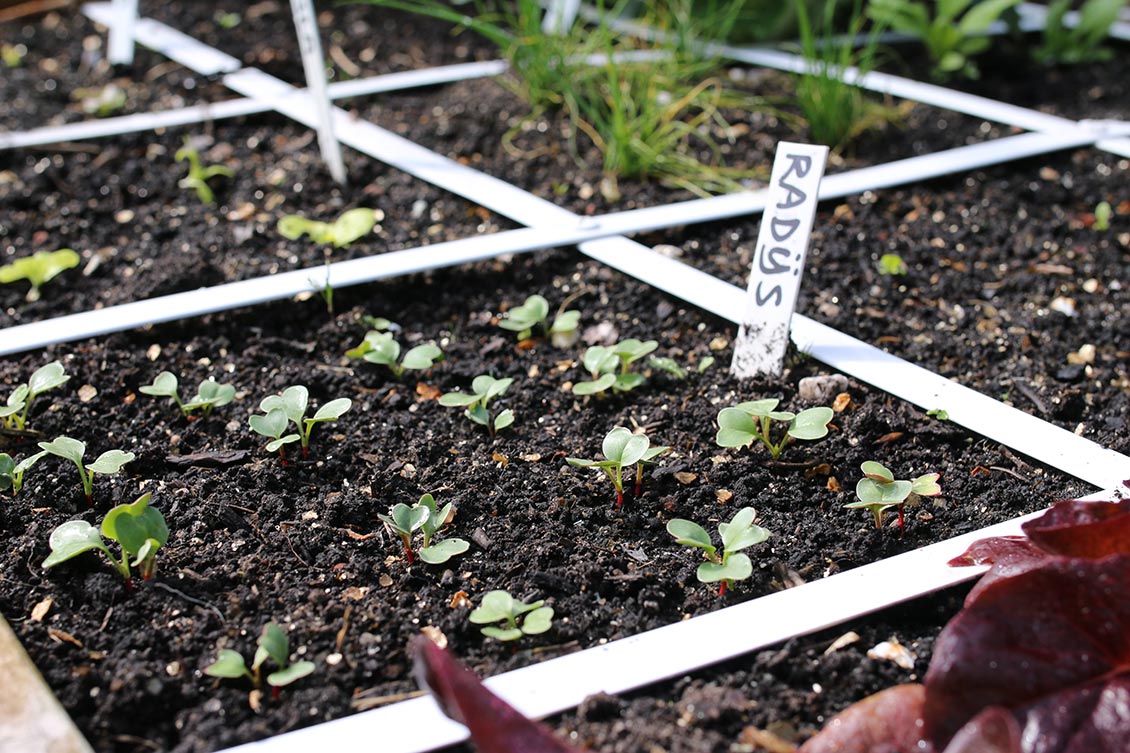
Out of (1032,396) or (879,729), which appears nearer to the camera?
(879,729)

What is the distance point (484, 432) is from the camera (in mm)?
1422

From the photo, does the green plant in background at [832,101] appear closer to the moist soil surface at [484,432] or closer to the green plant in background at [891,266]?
the moist soil surface at [484,432]

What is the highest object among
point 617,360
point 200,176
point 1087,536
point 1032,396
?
point 200,176

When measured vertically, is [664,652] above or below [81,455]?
below

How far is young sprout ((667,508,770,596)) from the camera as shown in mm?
1063

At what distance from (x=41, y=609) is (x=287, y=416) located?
367mm

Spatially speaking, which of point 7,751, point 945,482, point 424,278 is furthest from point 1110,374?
point 7,751

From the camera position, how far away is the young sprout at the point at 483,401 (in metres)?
1.38

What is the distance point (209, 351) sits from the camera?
5.25 ft

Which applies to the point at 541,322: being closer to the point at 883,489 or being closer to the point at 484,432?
the point at 484,432

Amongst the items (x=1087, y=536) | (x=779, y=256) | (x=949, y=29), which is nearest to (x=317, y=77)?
(x=779, y=256)

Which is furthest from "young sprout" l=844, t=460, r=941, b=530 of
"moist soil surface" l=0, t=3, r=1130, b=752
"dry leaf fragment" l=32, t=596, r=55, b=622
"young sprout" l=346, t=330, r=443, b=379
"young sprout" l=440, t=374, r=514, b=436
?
"dry leaf fragment" l=32, t=596, r=55, b=622

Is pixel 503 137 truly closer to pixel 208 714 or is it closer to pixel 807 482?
pixel 807 482

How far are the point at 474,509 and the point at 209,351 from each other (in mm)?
617
